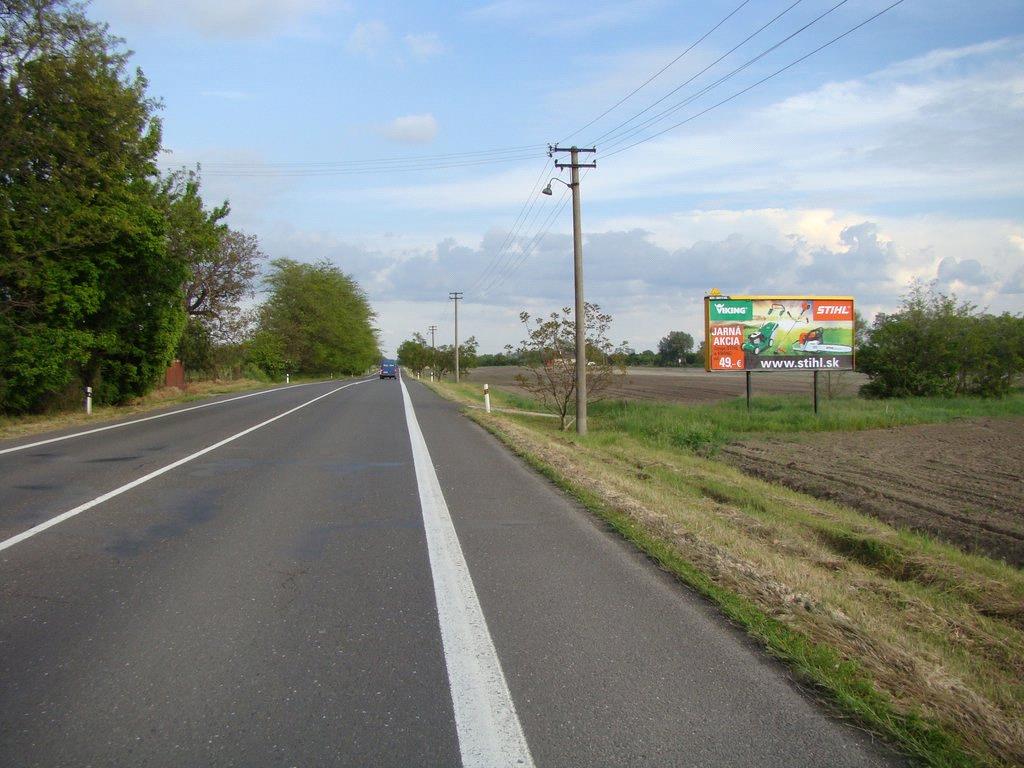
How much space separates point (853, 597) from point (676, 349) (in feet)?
414

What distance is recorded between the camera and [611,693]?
4.31m

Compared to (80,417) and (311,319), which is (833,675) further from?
(311,319)

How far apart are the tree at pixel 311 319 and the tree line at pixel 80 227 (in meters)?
48.7

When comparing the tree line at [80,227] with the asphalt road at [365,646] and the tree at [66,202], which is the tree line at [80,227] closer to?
the tree at [66,202]

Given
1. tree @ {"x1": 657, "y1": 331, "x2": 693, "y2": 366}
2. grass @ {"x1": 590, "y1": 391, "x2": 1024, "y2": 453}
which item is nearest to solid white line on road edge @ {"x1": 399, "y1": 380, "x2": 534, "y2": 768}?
grass @ {"x1": 590, "y1": 391, "x2": 1024, "y2": 453}

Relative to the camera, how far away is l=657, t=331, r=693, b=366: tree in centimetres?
12850

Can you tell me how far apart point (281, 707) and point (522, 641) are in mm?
1535

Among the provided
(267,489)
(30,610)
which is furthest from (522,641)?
(267,489)

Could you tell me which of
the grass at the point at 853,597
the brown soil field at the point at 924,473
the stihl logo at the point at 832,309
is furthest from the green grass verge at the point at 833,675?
the stihl logo at the point at 832,309

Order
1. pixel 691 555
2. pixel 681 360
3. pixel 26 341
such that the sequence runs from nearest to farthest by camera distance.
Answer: pixel 691 555, pixel 26 341, pixel 681 360

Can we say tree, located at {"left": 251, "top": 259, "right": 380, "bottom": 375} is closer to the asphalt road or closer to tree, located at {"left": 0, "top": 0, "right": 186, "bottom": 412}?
tree, located at {"left": 0, "top": 0, "right": 186, "bottom": 412}

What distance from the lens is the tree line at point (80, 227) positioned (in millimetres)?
20234

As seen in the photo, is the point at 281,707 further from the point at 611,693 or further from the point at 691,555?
the point at 691,555

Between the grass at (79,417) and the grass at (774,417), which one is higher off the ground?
the grass at (79,417)
